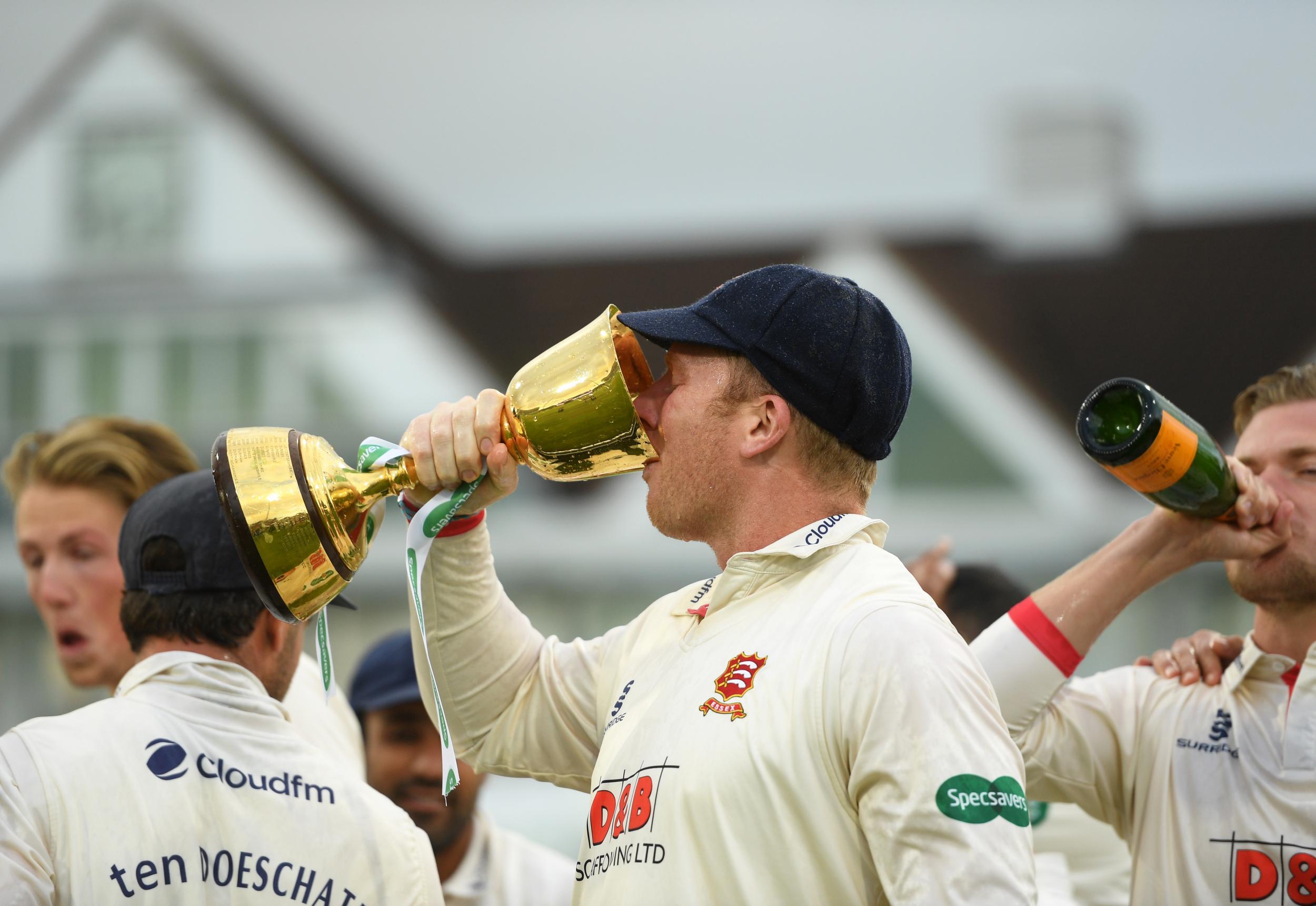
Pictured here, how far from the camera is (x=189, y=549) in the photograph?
99.9 inches

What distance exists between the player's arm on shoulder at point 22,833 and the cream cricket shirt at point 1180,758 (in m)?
1.79

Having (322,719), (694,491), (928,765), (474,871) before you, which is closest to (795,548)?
(694,491)

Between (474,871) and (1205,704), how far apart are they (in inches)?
78.3

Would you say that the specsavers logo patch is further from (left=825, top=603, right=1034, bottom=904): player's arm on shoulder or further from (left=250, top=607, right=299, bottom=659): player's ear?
(left=250, top=607, right=299, bottom=659): player's ear

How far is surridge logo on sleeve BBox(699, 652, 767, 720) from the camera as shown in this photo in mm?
2055

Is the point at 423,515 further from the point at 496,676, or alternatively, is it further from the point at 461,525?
the point at 496,676

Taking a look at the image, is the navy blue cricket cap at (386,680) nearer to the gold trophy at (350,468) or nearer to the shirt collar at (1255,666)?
the gold trophy at (350,468)

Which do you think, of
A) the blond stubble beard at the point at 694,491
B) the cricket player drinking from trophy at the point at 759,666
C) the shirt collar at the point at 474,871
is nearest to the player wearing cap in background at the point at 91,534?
the shirt collar at the point at 474,871

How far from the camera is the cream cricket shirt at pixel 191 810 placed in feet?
7.29

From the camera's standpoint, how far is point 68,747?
7.52ft

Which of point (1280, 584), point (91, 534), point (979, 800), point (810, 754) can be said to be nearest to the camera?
point (979, 800)

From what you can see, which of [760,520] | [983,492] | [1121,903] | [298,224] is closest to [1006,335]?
[983,492]

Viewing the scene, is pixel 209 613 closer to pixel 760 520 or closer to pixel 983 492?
pixel 760 520

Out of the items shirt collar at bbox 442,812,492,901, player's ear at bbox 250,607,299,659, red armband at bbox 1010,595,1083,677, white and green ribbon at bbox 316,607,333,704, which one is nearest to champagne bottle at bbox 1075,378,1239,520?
red armband at bbox 1010,595,1083,677
